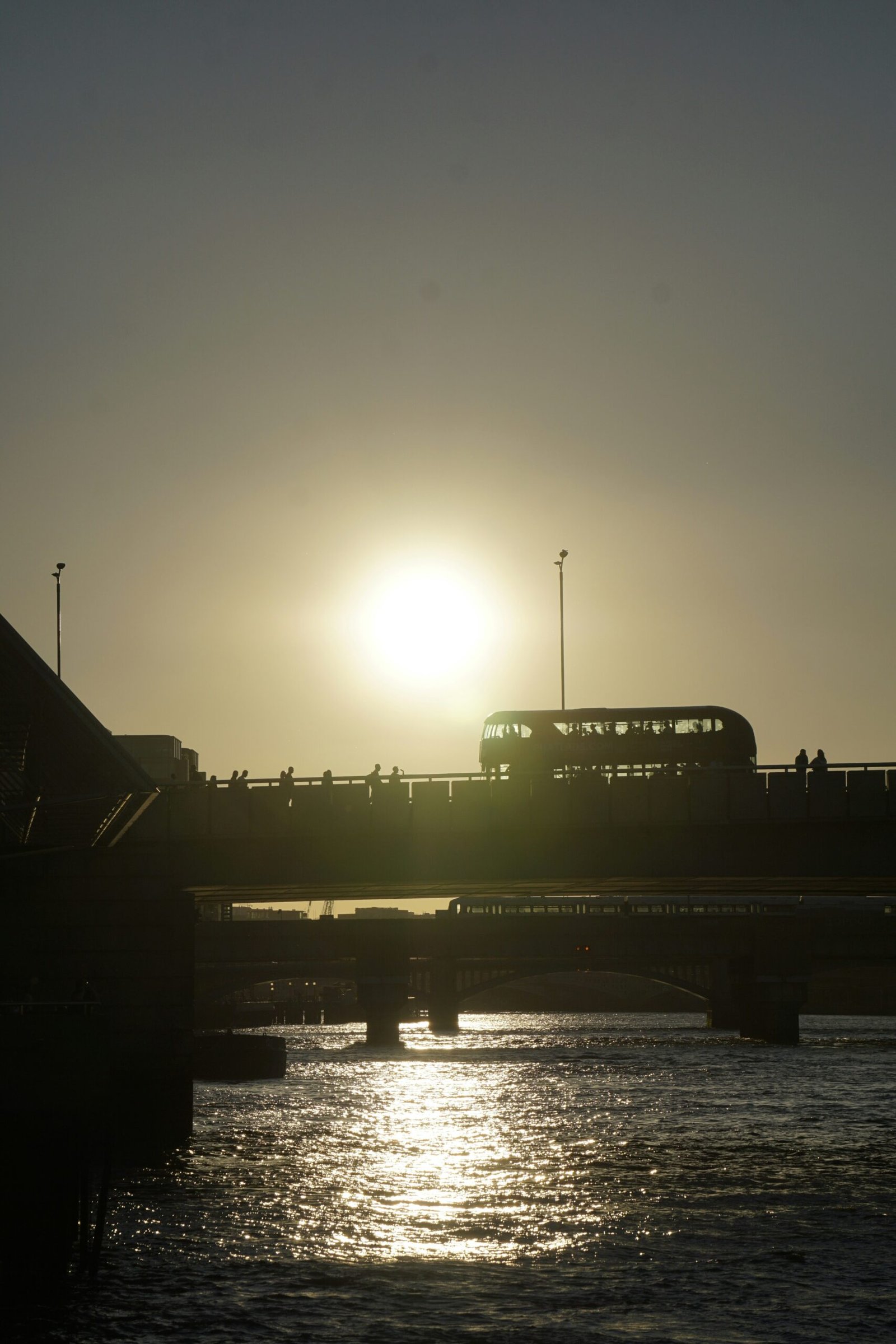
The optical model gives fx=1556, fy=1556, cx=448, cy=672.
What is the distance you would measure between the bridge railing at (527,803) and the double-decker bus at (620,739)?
15.3 metres

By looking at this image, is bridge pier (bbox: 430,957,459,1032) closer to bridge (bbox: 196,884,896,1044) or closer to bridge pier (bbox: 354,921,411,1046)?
bridge (bbox: 196,884,896,1044)

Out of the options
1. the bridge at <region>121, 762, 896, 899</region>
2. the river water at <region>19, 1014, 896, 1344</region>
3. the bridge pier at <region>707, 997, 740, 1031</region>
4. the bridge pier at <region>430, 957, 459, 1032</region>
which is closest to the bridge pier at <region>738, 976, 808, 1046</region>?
the bridge pier at <region>707, 997, 740, 1031</region>

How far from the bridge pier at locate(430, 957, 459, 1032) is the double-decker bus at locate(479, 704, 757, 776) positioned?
91.0 metres

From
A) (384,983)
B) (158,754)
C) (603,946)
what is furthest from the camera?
(384,983)

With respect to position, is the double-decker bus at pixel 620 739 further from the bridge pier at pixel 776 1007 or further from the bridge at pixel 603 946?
the bridge pier at pixel 776 1007

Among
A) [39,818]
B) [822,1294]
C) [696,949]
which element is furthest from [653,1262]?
[696,949]

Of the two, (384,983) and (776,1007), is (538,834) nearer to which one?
(776,1007)

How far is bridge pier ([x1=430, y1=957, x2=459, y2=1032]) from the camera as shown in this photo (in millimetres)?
165000

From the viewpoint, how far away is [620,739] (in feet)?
248

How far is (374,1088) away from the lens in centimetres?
8675

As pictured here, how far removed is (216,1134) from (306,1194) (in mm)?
17013

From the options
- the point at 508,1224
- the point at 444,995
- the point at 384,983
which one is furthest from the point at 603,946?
the point at 508,1224

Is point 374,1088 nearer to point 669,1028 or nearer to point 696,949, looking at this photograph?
point 696,949

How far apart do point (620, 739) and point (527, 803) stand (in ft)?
64.3
